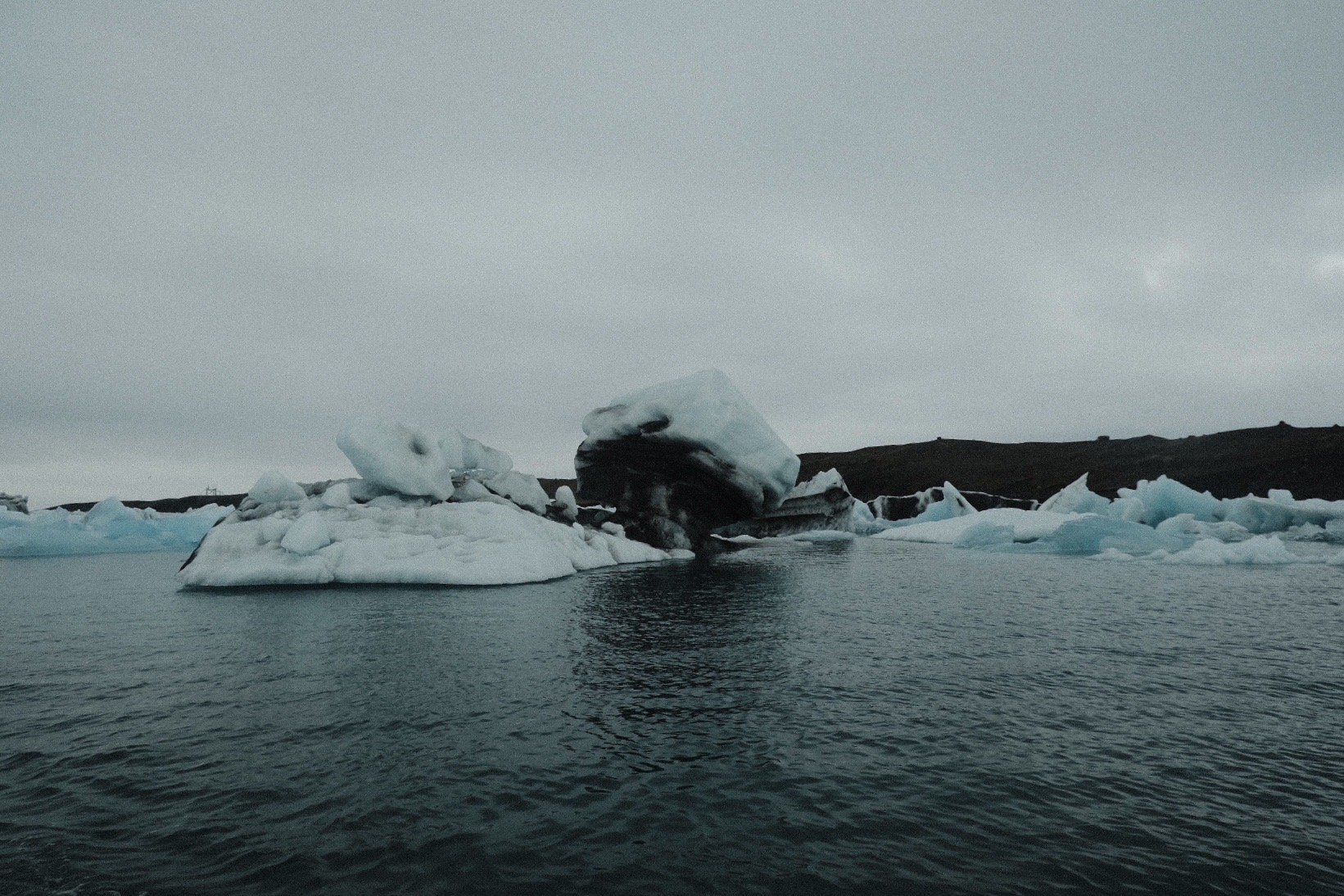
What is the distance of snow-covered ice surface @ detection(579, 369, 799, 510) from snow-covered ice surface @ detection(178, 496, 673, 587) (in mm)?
6910

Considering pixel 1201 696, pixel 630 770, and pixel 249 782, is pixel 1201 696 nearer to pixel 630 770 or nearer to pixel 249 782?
pixel 630 770

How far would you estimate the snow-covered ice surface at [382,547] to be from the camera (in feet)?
81.0

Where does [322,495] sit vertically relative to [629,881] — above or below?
above

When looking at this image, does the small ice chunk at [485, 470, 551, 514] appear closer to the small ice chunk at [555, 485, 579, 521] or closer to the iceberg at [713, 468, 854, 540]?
the small ice chunk at [555, 485, 579, 521]

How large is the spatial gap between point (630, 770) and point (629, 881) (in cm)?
238

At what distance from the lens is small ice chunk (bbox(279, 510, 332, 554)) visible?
24.7m

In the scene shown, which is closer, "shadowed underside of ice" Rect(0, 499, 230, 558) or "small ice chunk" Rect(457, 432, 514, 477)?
"small ice chunk" Rect(457, 432, 514, 477)

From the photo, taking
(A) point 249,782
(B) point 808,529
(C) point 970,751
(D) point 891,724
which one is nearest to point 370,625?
(A) point 249,782

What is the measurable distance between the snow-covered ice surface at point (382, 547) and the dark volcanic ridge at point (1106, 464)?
2181 inches

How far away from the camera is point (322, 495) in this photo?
29.1 meters

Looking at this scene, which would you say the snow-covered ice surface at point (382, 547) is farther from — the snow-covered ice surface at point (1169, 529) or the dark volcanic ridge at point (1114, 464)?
the dark volcanic ridge at point (1114, 464)

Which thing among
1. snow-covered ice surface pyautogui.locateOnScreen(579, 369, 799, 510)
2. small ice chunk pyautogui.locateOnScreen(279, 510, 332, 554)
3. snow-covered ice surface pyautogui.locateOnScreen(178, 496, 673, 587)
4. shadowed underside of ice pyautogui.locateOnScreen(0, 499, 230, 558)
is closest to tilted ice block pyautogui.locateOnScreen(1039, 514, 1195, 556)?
snow-covered ice surface pyautogui.locateOnScreen(579, 369, 799, 510)

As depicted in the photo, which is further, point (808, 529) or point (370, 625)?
point (808, 529)

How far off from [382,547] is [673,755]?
20.3m
